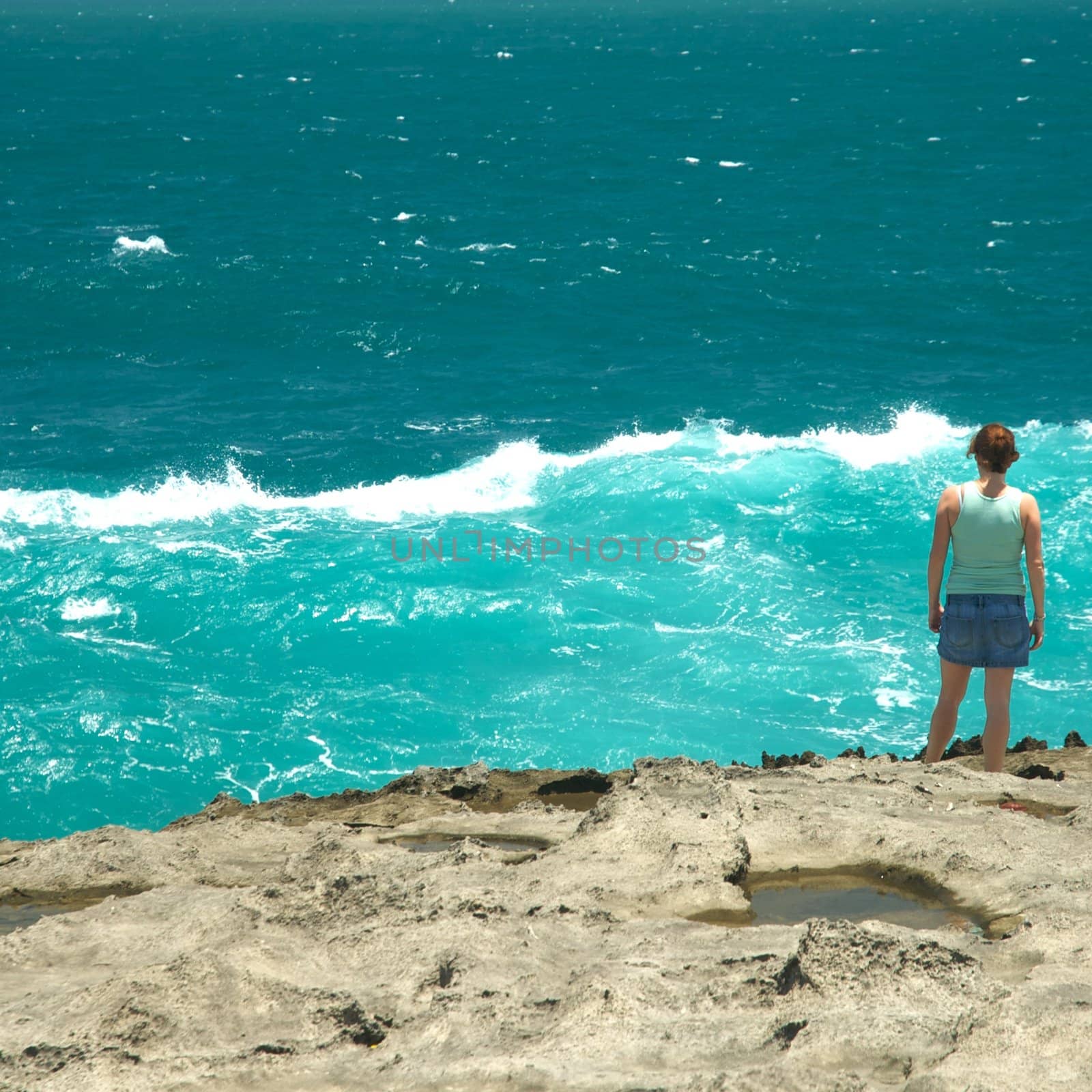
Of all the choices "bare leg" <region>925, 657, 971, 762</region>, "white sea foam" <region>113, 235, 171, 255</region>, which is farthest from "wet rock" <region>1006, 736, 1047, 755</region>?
"white sea foam" <region>113, 235, 171, 255</region>

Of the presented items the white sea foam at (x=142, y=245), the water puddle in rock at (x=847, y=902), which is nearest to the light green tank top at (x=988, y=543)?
the water puddle in rock at (x=847, y=902)

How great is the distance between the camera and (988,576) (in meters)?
8.10

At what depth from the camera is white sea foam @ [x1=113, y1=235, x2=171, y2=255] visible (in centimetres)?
3781

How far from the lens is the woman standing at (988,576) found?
7.91 m

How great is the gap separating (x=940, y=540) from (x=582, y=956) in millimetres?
3582

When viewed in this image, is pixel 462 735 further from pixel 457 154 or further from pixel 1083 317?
pixel 457 154

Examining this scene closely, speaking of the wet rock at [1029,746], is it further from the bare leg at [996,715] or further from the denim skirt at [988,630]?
the denim skirt at [988,630]

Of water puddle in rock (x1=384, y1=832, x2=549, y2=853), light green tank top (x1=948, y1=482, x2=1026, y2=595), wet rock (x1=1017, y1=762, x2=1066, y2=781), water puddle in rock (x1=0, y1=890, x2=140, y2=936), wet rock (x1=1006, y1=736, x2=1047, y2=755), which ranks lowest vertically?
water puddle in rock (x1=0, y1=890, x2=140, y2=936)

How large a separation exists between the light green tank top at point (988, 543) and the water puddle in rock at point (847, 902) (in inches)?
80.5

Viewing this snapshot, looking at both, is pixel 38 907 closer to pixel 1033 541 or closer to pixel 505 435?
pixel 1033 541

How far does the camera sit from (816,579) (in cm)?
1950

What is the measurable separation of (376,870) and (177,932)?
1.08 metres

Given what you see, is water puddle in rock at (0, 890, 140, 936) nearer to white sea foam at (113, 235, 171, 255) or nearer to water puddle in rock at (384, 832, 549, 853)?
water puddle in rock at (384, 832, 549, 853)

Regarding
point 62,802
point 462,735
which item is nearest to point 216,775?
point 62,802
